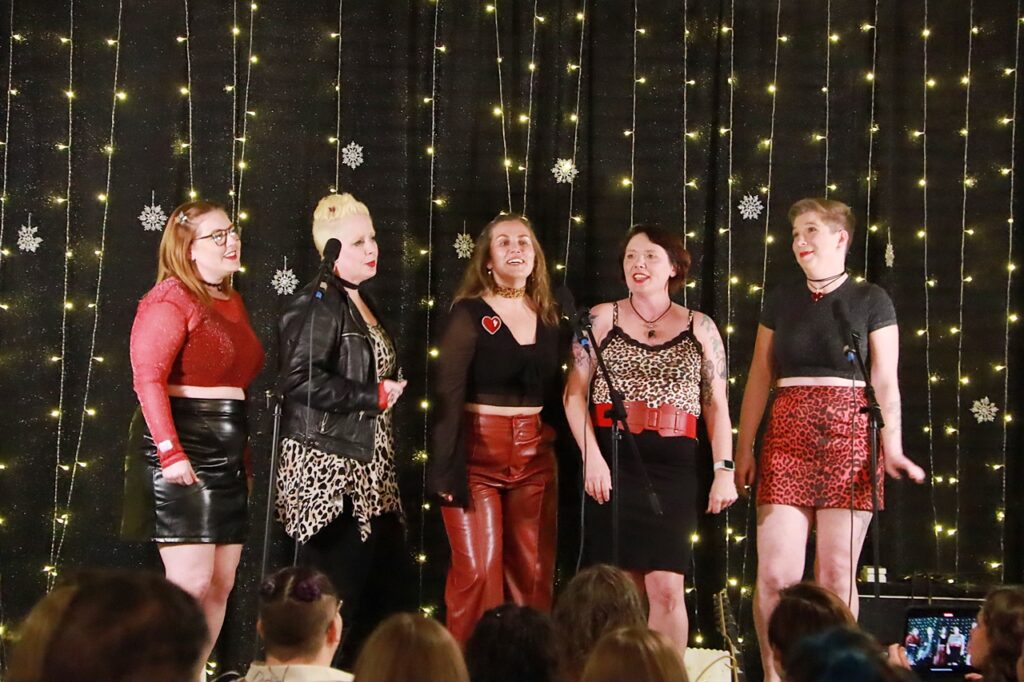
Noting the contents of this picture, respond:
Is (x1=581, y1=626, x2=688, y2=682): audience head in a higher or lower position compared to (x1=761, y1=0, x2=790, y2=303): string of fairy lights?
lower

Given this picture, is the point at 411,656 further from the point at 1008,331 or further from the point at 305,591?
the point at 1008,331

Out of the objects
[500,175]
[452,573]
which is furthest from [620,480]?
[500,175]

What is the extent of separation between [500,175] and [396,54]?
720 millimetres

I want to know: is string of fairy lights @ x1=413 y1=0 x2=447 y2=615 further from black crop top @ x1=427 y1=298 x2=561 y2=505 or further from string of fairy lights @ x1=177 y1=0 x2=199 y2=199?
string of fairy lights @ x1=177 y1=0 x2=199 y2=199

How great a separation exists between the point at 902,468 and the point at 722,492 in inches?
26.7

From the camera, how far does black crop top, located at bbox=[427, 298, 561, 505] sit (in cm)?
432

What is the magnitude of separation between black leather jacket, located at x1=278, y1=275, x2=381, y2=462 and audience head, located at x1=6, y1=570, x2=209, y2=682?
2.46 meters

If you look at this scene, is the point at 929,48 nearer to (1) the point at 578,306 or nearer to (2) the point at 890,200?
(2) the point at 890,200

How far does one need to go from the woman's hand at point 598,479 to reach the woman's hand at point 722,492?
412 millimetres

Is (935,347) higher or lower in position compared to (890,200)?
lower

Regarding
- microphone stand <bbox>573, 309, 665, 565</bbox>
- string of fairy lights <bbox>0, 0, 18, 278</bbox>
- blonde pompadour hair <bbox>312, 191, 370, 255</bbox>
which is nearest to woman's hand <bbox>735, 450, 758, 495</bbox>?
microphone stand <bbox>573, 309, 665, 565</bbox>

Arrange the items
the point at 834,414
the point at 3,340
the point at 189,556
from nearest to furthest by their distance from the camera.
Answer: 1. the point at 189,556
2. the point at 834,414
3. the point at 3,340

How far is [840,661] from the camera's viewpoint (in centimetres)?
184

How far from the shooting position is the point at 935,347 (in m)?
5.05
